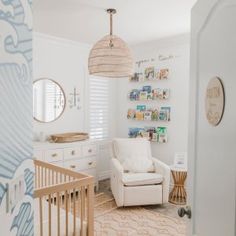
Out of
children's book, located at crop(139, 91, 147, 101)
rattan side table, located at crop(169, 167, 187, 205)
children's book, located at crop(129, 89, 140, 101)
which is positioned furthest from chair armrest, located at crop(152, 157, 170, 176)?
children's book, located at crop(129, 89, 140, 101)

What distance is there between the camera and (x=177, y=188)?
Answer: 149 inches

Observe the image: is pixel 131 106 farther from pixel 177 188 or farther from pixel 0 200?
pixel 0 200

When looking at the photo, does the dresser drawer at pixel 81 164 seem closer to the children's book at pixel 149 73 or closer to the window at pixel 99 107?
the window at pixel 99 107

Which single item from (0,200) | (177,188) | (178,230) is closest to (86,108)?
(177,188)

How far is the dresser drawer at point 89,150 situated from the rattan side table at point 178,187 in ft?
4.05

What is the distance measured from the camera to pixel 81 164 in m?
3.93

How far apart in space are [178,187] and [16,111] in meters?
3.18

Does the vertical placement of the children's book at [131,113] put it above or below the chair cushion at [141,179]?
above

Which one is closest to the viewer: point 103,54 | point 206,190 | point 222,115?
point 222,115

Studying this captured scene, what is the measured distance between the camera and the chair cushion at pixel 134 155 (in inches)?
145

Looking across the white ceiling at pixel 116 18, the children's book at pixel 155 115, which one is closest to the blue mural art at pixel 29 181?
the white ceiling at pixel 116 18

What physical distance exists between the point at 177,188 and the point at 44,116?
2.27m

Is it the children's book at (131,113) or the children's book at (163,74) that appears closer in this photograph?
the children's book at (163,74)

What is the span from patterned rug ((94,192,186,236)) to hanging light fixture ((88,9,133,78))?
1.70 meters
